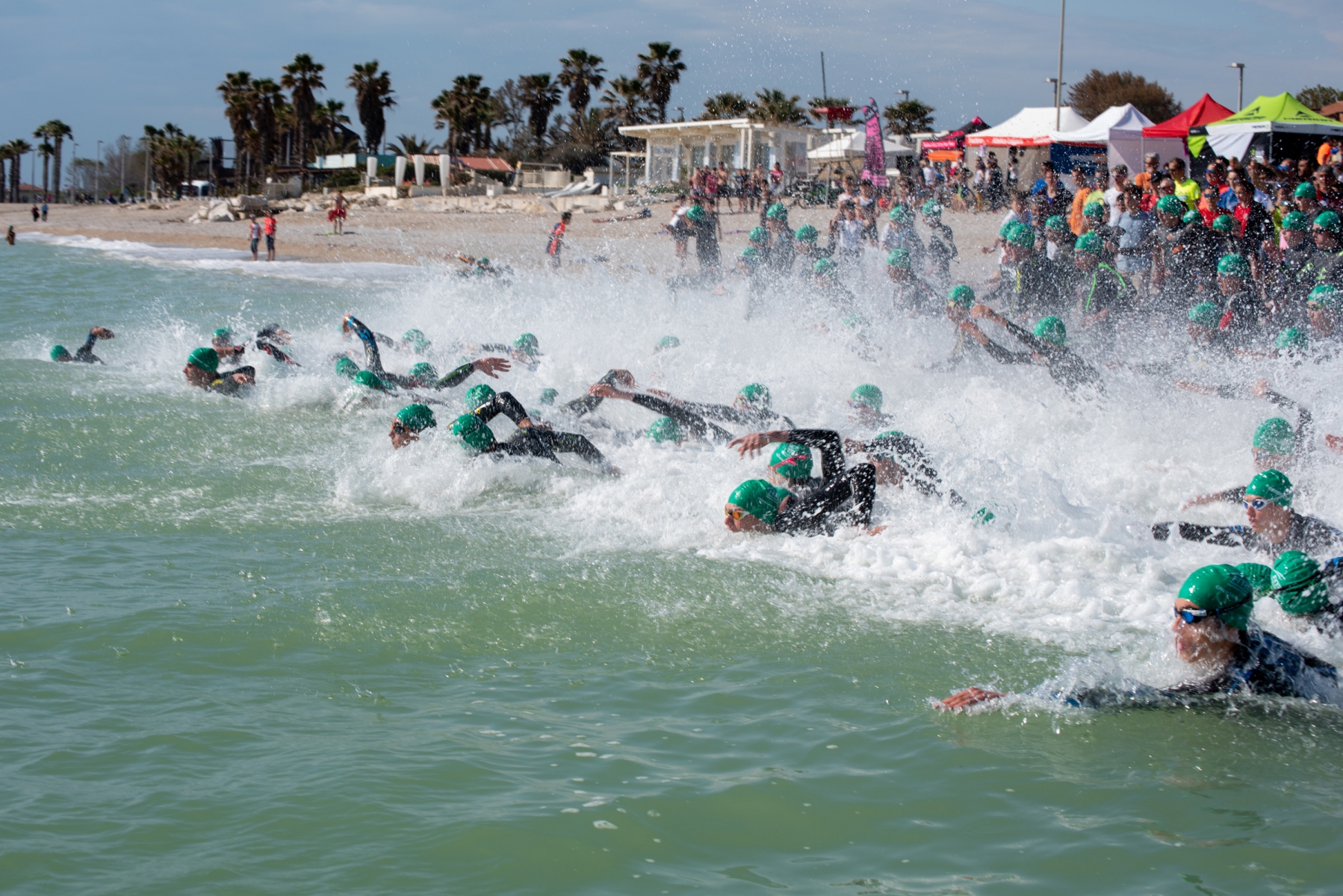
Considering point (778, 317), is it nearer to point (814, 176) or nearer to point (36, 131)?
point (814, 176)

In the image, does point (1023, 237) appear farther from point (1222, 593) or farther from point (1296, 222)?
point (1222, 593)

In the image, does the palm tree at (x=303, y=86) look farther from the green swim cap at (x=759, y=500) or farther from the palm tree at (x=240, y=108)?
the green swim cap at (x=759, y=500)

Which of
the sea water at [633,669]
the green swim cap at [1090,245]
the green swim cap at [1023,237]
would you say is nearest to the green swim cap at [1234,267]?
the sea water at [633,669]

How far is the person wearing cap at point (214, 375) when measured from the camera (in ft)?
44.3

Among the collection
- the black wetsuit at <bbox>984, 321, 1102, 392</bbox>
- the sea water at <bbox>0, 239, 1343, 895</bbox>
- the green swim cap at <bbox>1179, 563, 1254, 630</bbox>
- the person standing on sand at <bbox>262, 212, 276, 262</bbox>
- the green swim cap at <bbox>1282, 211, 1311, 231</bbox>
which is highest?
the person standing on sand at <bbox>262, 212, 276, 262</bbox>

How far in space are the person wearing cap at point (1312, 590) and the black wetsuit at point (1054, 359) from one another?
182 inches

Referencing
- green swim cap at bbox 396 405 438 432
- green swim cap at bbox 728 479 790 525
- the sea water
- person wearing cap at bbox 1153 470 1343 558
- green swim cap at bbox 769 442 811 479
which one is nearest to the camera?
the sea water

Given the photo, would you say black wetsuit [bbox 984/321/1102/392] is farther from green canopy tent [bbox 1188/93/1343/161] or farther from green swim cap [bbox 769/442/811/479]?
green canopy tent [bbox 1188/93/1343/161]

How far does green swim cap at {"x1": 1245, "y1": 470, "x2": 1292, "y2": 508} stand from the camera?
6281 mm

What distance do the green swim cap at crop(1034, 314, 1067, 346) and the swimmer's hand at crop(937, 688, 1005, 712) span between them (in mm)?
6353

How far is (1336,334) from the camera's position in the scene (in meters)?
9.80

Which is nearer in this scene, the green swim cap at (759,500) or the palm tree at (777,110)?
the green swim cap at (759,500)

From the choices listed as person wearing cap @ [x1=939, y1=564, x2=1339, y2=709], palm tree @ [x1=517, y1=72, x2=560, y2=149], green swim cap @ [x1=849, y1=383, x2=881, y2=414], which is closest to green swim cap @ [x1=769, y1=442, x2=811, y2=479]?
green swim cap @ [x1=849, y1=383, x2=881, y2=414]

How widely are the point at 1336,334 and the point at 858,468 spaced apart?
18.0 feet
